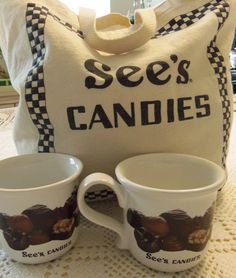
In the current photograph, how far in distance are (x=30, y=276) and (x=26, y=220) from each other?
43mm

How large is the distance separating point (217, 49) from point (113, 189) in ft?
0.61

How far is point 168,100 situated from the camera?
28 centimetres

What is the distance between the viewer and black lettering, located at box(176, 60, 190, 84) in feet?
0.93

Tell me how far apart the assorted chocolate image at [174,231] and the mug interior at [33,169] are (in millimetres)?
89

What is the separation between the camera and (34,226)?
0.23 m

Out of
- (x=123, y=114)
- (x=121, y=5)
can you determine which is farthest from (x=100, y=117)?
(x=121, y=5)

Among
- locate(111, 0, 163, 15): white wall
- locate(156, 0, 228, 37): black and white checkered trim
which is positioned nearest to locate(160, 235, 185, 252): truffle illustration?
locate(156, 0, 228, 37): black and white checkered trim

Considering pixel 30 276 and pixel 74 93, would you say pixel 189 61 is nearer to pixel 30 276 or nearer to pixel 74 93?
pixel 74 93

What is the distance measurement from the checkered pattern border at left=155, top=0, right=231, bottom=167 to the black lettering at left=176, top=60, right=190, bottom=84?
0.11 feet

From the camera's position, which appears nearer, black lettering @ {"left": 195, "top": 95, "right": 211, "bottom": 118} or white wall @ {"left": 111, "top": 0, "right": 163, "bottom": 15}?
black lettering @ {"left": 195, "top": 95, "right": 211, "bottom": 118}

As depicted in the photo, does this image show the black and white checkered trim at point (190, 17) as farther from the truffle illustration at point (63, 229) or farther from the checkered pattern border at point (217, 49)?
the truffle illustration at point (63, 229)

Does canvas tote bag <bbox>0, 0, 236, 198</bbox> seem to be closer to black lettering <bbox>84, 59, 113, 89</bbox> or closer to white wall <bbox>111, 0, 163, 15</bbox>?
black lettering <bbox>84, 59, 113, 89</bbox>

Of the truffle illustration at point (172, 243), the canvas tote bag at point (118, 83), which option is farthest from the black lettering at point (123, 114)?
the truffle illustration at point (172, 243)

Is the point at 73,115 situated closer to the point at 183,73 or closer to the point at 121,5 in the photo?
the point at 183,73
